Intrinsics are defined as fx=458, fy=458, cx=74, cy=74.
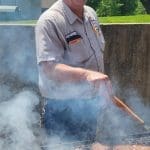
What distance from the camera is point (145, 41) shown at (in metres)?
6.50

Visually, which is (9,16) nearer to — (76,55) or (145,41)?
(145,41)

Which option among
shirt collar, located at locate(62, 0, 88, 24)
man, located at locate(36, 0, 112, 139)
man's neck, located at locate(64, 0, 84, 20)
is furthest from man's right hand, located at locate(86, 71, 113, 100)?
man's neck, located at locate(64, 0, 84, 20)

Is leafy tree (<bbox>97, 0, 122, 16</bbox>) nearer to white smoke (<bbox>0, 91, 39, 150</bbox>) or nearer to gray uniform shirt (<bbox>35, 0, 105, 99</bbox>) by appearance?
white smoke (<bbox>0, 91, 39, 150</bbox>)

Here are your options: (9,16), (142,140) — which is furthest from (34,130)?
(9,16)

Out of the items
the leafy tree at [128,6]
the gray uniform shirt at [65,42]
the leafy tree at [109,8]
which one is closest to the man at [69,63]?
the gray uniform shirt at [65,42]

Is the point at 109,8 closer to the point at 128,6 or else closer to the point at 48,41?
the point at 128,6

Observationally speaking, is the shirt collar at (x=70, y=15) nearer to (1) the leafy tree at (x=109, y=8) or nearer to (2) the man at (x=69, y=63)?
(2) the man at (x=69, y=63)

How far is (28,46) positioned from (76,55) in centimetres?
281

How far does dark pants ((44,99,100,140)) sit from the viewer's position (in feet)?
11.9

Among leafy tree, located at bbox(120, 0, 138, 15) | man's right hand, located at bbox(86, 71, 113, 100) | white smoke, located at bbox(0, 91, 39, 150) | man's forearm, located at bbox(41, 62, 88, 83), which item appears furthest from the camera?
leafy tree, located at bbox(120, 0, 138, 15)

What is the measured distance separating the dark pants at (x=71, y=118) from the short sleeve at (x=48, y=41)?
443 mm

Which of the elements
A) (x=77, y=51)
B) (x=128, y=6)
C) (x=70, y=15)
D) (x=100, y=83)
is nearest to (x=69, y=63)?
(x=77, y=51)

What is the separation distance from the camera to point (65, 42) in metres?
3.37

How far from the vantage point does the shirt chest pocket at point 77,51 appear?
341 centimetres
